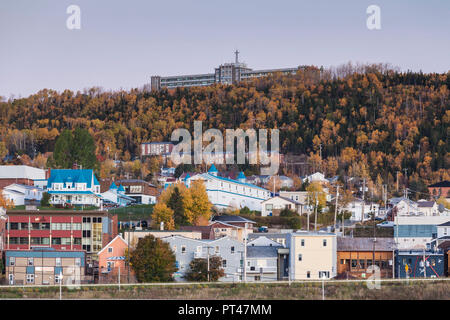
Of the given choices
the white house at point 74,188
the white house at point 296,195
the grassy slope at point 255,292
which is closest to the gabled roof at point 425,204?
the white house at point 296,195

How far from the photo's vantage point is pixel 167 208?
2354 inches

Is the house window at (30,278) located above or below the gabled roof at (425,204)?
below

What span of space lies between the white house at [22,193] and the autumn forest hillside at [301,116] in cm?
3598

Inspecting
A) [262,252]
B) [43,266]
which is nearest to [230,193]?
[262,252]

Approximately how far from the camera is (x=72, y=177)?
239ft

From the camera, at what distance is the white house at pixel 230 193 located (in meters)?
72.6

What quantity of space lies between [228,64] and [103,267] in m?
112

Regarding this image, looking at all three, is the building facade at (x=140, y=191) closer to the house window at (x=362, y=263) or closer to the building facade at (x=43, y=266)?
the building facade at (x=43, y=266)

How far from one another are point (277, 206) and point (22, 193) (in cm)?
1944

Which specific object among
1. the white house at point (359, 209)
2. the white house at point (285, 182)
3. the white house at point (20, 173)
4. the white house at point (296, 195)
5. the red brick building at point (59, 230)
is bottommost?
the white house at point (359, 209)

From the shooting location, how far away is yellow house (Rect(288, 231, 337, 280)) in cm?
4975

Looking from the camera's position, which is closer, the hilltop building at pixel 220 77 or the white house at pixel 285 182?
the white house at pixel 285 182

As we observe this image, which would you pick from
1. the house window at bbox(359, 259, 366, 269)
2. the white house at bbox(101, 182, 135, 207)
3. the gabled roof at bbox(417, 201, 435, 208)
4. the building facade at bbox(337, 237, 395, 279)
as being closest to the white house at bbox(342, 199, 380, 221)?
the gabled roof at bbox(417, 201, 435, 208)

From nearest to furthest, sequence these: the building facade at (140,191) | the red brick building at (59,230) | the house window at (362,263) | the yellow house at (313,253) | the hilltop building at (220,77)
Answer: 1. the yellow house at (313,253)
2. the house window at (362,263)
3. the red brick building at (59,230)
4. the building facade at (140,191)
5. the hilltop building at (220,77)
